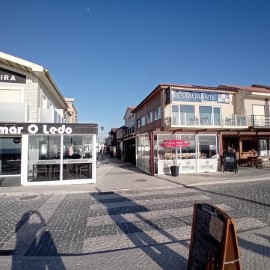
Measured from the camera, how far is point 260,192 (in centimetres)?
1001

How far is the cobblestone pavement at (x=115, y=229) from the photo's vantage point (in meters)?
4.27

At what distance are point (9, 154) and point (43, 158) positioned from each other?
3174 millimetres

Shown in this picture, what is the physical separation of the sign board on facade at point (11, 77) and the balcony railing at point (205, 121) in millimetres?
10869

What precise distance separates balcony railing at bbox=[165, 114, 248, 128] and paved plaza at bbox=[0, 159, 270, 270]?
9008 mm

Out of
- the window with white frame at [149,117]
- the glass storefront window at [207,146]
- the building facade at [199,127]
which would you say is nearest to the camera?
the building facade at [199,127]

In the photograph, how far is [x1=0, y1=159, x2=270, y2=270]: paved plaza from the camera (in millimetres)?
4293

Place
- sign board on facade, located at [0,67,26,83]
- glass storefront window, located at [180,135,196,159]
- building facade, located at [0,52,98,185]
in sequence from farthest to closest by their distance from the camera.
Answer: glass storefront window, located at [180,135,196,159]
sign board on facade, located at [0,67,26,83]
building facade, located at [0,52,98,185]

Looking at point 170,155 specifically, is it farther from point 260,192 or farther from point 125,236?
point 125,236

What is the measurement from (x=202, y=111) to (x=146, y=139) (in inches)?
230

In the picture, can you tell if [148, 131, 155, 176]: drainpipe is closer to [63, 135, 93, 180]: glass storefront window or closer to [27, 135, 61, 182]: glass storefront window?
[63, 135, 93, 180]: glass storefront window

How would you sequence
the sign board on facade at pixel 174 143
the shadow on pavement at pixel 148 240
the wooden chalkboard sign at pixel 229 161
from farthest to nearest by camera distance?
the wooden chalkboard sign at pixel 229 161 < the sign board on facade at pixel 174 143 < the shadow on pavement at pixel 148 240

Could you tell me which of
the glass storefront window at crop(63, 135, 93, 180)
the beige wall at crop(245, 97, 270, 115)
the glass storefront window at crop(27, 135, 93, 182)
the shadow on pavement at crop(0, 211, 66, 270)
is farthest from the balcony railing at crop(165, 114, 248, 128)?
the shadow on pavement at crop(0, 211, 66, 270)

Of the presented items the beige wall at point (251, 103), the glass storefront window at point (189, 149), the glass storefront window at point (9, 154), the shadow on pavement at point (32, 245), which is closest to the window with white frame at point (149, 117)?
the glass storefront window at point (189, 149)

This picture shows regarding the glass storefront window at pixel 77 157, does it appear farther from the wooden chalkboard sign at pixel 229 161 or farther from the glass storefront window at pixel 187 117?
the wooden chalkboard sign at pixel 229 161
